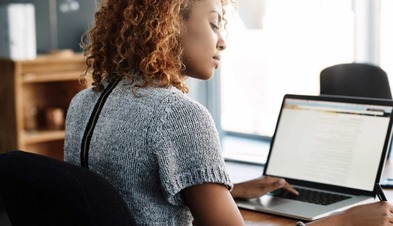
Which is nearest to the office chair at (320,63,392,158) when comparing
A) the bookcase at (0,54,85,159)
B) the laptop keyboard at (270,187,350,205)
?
the laptop keyboard at (270,187,350,205)

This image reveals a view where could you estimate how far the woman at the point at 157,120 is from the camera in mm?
1495

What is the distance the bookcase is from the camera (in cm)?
441

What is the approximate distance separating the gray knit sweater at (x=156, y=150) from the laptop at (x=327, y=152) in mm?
442

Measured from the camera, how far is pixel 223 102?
5.75m

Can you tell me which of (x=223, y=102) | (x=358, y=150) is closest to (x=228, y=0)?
(x=358, y=150)

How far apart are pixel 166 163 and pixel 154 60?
25cm

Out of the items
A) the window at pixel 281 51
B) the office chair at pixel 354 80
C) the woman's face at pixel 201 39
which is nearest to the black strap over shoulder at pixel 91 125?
the woman's face at pixel 201 39

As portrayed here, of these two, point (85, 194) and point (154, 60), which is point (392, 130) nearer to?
point (154, 60)

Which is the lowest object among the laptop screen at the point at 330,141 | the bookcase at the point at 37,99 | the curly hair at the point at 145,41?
the bookcase at the point at 37,99

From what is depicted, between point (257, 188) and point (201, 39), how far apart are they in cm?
52

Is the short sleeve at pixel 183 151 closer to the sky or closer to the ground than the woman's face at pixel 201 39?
closer to the ground

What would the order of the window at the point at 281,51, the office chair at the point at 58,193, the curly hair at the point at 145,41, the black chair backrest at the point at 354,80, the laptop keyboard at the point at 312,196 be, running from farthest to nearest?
the window at the point at 281,51 → the black chair backrest at the point at 354,80 → the laptop keyboard at the point at 312,196 → the curly hair at the point at 145,41 → the office chair at the point at 58,193

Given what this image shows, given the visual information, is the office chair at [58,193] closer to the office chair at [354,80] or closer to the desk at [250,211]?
the desk at [250,211]

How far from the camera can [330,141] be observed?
83.3 inches
